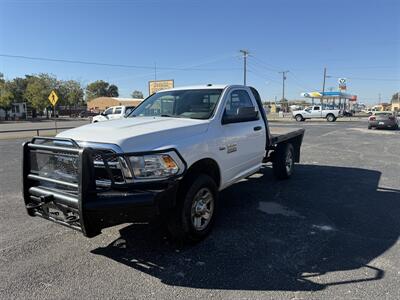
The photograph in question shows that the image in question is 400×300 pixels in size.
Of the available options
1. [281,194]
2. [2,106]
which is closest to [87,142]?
[281,194]

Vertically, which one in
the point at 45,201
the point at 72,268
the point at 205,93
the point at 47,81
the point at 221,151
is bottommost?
the point at 72,268

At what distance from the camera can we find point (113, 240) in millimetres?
4305

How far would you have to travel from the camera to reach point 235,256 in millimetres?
3764

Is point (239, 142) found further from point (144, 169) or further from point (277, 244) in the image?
point (144, 169)

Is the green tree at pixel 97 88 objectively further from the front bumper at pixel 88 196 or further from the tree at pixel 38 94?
the front bumper at pixel 88 196

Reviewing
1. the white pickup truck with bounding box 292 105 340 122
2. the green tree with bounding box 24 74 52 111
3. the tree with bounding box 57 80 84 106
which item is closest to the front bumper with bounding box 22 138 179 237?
the white pickup truck with bounding box 292 105 340 122

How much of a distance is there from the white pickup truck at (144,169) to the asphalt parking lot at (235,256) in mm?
488

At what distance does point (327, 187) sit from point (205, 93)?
3666mm

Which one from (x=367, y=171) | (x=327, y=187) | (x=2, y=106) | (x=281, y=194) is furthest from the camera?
(x=2, y=106)

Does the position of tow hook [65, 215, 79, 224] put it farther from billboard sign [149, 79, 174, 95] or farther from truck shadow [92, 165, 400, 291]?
billboard sign [149, 79, 174, 95]

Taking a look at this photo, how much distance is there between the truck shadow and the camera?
10.9 ft

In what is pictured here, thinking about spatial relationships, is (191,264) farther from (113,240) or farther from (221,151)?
(221,151)

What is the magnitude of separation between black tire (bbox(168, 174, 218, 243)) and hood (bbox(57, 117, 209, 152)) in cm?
56

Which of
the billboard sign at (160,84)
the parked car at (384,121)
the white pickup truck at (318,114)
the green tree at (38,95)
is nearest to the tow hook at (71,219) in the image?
the parked car at (384,121)
